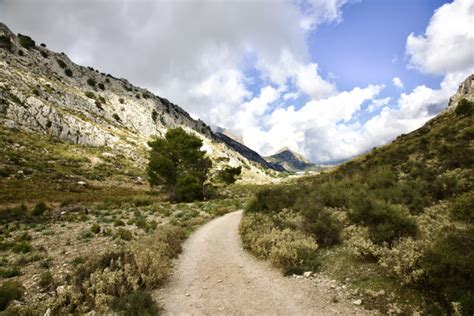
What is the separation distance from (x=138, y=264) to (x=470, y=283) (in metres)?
10.3

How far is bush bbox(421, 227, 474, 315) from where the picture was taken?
239 inches

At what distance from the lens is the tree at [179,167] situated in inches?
1487

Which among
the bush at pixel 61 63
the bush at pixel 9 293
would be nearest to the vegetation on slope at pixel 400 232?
the bush at pixel 9 293

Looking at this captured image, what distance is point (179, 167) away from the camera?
43.7 m

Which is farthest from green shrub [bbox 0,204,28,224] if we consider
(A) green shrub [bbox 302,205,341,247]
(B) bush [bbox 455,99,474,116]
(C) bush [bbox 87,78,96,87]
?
(C) bush [bbox 87,78,96,87]

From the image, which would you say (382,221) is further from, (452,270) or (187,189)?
(187,189)

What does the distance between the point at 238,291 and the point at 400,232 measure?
6.73m

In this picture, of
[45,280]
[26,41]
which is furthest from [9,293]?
[26,41]

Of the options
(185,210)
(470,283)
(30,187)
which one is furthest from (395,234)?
(30,187)

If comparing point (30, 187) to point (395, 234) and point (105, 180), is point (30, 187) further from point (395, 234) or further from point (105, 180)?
point (395, 234)

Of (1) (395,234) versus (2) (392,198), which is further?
(2) (392,198)

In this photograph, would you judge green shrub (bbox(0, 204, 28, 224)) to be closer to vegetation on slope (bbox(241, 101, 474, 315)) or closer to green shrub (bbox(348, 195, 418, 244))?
vegetation on slope (bbox(241, 101, 474, 315))

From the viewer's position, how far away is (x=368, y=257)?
31.3 feet

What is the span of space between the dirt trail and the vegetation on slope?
0.91 m
